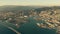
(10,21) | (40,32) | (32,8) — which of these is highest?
(32,8)

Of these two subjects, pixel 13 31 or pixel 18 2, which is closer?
pixel 13 31

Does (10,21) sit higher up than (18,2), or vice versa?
(18,2)

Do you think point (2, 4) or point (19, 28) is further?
point (2, 4)

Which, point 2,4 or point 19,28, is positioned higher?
point 2,4

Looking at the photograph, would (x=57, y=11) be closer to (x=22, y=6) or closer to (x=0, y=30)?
(x=22, y=6)

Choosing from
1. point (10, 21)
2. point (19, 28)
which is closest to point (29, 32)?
point (19, 28)

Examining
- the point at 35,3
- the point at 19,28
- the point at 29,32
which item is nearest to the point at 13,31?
the point at 19,28

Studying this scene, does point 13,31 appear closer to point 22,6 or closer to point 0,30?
point 0,30
